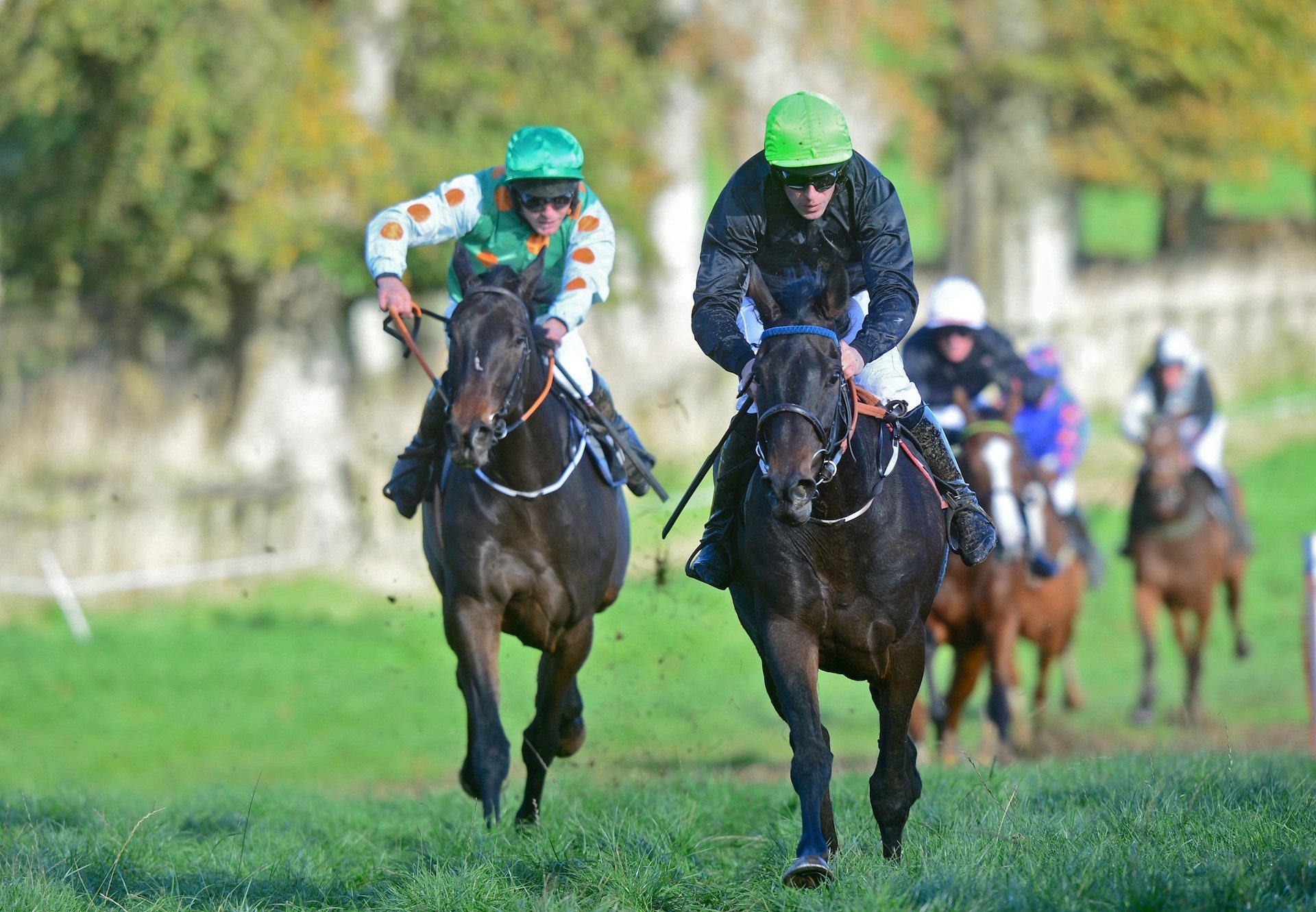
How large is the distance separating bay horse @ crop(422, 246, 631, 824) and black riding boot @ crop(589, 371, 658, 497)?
25 cm

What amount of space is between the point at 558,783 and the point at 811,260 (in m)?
3.20

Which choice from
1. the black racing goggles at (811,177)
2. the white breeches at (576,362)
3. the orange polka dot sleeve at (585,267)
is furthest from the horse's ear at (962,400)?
the black racing goggles at (811,177)

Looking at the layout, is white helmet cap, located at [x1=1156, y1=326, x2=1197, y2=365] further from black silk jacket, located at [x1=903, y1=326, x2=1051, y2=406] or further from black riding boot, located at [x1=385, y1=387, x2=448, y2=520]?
black riding boot, located at [x1=385, y1=387, x2=448, y2=520]

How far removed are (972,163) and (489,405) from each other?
26.5 metres

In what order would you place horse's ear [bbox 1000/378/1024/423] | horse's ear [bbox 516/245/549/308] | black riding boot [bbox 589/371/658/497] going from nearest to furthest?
horse's ear [bbox 516/245/549/308] → black riding boot [bbox 589/371/658/497] → horse's ear [bbox 1000/378/1024/423]

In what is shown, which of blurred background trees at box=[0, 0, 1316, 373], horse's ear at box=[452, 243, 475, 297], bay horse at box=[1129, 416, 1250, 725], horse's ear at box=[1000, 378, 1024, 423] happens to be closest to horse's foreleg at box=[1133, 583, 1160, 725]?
bay horse at box=[1129, 416, 1250, 725]

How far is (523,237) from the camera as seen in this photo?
302 inches

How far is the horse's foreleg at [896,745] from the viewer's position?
19.4 ft

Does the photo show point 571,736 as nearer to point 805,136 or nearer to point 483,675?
point 483,675

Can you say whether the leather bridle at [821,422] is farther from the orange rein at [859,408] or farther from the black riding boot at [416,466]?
the black riding boot at [416,466]

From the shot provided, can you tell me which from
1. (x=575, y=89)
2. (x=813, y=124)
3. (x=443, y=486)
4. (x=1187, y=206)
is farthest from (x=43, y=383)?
(x=1187, y=206)

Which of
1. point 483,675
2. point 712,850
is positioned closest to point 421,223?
point 483,675

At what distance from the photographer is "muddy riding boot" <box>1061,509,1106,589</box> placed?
13.6 m

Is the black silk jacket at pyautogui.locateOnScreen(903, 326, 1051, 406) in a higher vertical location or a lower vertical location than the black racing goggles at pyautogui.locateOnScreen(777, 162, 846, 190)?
lower
